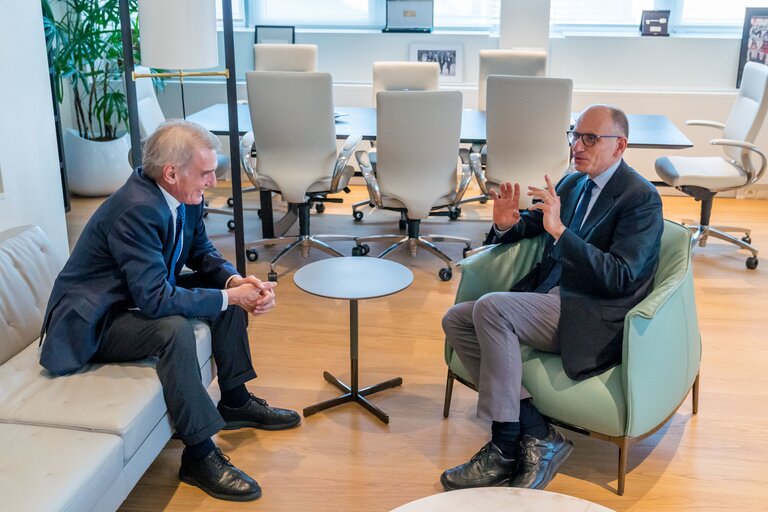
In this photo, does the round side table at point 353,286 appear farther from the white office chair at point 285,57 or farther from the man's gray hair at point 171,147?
the white office chair at point 285,57

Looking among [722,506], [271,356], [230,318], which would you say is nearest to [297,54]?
[271,356]

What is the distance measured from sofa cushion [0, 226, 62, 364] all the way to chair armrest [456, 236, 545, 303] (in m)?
1.58

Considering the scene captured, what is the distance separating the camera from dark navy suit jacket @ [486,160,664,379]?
276cm

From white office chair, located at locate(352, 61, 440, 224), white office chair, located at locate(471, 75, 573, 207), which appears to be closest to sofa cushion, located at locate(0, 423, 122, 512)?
white office chair, located at locate(471, 75, 573, 207)

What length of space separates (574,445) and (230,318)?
139cm

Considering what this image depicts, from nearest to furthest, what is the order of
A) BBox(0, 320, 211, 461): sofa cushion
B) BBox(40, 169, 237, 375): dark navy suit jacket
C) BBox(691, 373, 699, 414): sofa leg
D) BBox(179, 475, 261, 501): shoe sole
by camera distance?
BBox(0, 320, 211, 461): sofa cushion
BBox(40, 169, 237, 375): dark navy suit jacket
BBox(179, 475, 261, 501): shoe sole
BBox(691, 373, 699, 414): sofa leg

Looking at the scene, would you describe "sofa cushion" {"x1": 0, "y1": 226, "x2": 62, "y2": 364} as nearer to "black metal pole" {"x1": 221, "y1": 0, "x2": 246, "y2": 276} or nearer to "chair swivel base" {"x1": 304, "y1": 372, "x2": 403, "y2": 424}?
"black metal pole" {"x1": 221, "y1": 0, "x2": 246, "y2": 276}

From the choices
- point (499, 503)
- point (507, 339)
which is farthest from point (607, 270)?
point (499, 503)

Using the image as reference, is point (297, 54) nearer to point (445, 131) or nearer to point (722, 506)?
point (445, 131)

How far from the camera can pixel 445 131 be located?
187 inches

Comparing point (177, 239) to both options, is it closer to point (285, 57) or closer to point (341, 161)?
point (341, 161)

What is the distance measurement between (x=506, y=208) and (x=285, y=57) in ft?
11.5

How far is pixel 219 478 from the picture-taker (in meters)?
2.86

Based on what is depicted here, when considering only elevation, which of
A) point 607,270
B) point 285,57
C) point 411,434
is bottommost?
point 411,434
